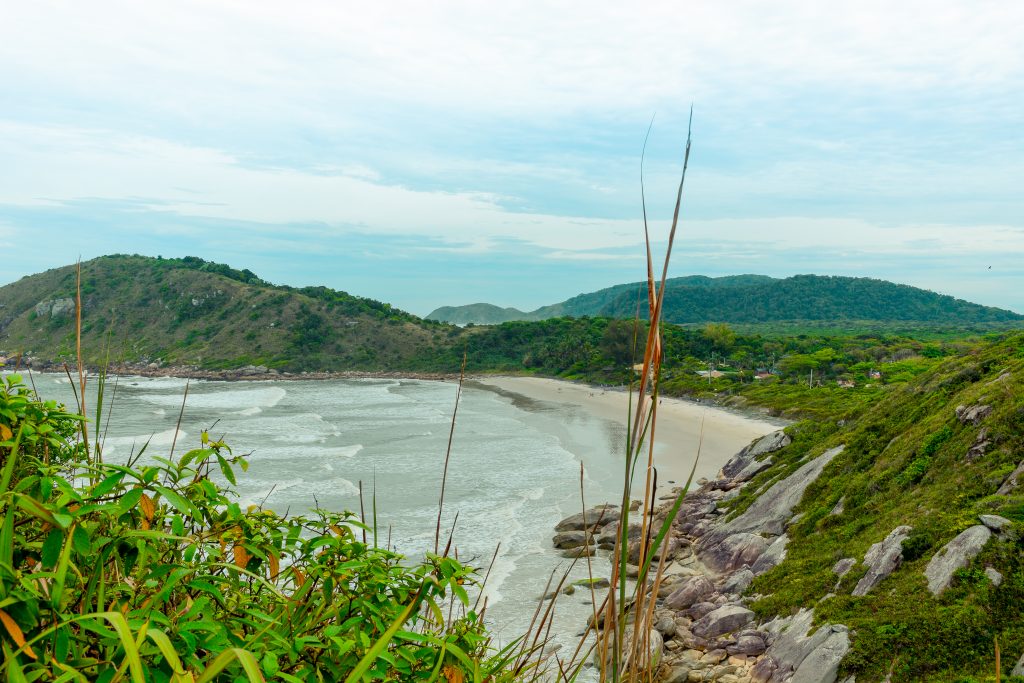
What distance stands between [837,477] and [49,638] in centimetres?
1318

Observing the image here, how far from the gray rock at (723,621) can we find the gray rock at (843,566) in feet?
4.96

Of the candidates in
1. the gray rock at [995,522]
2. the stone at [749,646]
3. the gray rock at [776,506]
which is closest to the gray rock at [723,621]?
the stone at [749,646]

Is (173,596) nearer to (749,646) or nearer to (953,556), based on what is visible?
(953,556)

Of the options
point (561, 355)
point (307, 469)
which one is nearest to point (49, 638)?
point (307, 469)

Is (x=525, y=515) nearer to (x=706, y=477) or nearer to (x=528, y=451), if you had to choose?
(x=706, y=477)

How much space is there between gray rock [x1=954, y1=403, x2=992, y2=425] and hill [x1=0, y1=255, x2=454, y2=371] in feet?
259

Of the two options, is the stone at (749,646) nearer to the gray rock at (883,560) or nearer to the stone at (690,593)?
the gray rock at (883,560)

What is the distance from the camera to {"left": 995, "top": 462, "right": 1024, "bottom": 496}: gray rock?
785cm

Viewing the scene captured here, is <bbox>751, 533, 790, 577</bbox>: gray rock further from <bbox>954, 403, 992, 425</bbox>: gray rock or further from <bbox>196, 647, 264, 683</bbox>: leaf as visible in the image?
<bbox>196, 647, 264, 683</bbox>: leaf

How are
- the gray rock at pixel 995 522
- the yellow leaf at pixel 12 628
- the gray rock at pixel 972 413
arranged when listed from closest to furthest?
the yellow leaf at pixel 12 628 → the gray rock at pixel 995 522 → the gray rock at pixel 972 413

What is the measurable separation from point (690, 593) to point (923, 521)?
14.0ft

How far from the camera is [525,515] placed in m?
19.8

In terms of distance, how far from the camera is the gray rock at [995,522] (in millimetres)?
6941

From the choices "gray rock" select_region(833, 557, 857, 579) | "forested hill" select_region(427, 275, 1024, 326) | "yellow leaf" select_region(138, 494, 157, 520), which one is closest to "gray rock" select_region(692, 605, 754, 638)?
"gray rock" select_region(833, 557, 857, 579)
